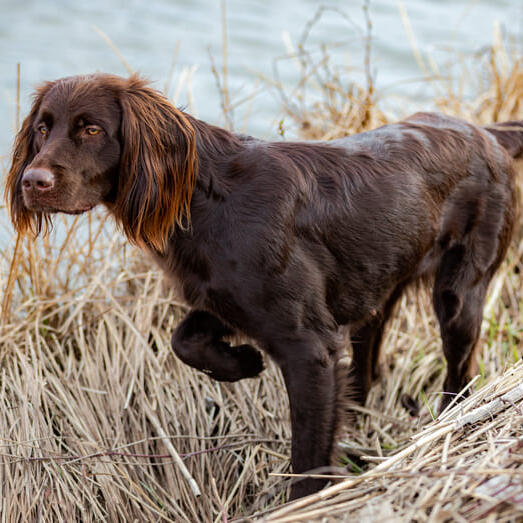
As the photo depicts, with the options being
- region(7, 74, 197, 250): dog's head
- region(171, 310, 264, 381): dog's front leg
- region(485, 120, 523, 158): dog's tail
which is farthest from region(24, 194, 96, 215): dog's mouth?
region(485, 120, 523, 158): dog's tail

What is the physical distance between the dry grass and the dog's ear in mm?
567

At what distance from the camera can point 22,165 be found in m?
2.54

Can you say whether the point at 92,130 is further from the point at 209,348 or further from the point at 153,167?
the point at 209,348

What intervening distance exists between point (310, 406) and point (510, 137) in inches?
51.2

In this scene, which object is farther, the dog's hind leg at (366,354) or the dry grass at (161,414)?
the dog's hind leg at (366,354)

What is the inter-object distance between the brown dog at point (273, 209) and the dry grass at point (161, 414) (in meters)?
0.42

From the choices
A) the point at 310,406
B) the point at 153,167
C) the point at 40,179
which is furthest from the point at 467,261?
the point at 40,179

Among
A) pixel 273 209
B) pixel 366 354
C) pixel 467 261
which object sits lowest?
pixel 366 354

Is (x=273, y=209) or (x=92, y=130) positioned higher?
(x=92, y=130)

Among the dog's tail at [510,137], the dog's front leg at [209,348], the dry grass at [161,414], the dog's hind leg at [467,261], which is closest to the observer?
the dry grass at [161,414]

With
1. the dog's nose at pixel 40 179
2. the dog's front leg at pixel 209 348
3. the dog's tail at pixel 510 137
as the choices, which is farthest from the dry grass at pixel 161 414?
the dog's nose at pixel 40 179

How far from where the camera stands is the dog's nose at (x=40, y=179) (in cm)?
221

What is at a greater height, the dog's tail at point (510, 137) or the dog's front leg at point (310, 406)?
the dog's tail at point (510, 137)

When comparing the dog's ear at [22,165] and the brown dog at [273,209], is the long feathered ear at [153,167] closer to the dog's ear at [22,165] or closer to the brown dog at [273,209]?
the brown dog at [273,209]
